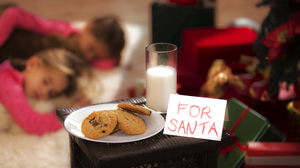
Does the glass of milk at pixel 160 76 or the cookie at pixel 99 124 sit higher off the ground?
the glass of milk at pixel 160 76

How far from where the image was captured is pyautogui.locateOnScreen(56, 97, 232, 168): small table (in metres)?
0.90

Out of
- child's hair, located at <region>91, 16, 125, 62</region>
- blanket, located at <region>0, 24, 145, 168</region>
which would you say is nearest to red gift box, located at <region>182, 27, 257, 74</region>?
blanket, located at <region>0, 24, 145, 168</region>

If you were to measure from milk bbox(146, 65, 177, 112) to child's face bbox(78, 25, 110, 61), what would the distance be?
1.46 metres

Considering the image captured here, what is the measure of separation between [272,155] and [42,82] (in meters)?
1.33

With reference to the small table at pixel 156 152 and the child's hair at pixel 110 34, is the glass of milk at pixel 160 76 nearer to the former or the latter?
the small table at pixel 156 152

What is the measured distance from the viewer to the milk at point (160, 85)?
1104 mm

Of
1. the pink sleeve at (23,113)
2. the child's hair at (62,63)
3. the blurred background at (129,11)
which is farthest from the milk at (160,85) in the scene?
the blurred background at (129,11)

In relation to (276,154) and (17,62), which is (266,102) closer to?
(276,154)

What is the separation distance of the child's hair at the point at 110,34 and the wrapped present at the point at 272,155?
4.95ft

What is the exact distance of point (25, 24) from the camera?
2311 mm

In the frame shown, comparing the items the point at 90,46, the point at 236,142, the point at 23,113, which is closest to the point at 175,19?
the point at 90,46

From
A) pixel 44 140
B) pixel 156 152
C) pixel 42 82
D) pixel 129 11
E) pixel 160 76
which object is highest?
pixel 160 76

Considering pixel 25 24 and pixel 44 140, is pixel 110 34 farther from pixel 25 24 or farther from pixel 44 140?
pixel 44 140

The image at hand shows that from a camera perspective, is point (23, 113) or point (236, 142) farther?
point (23, 113)
